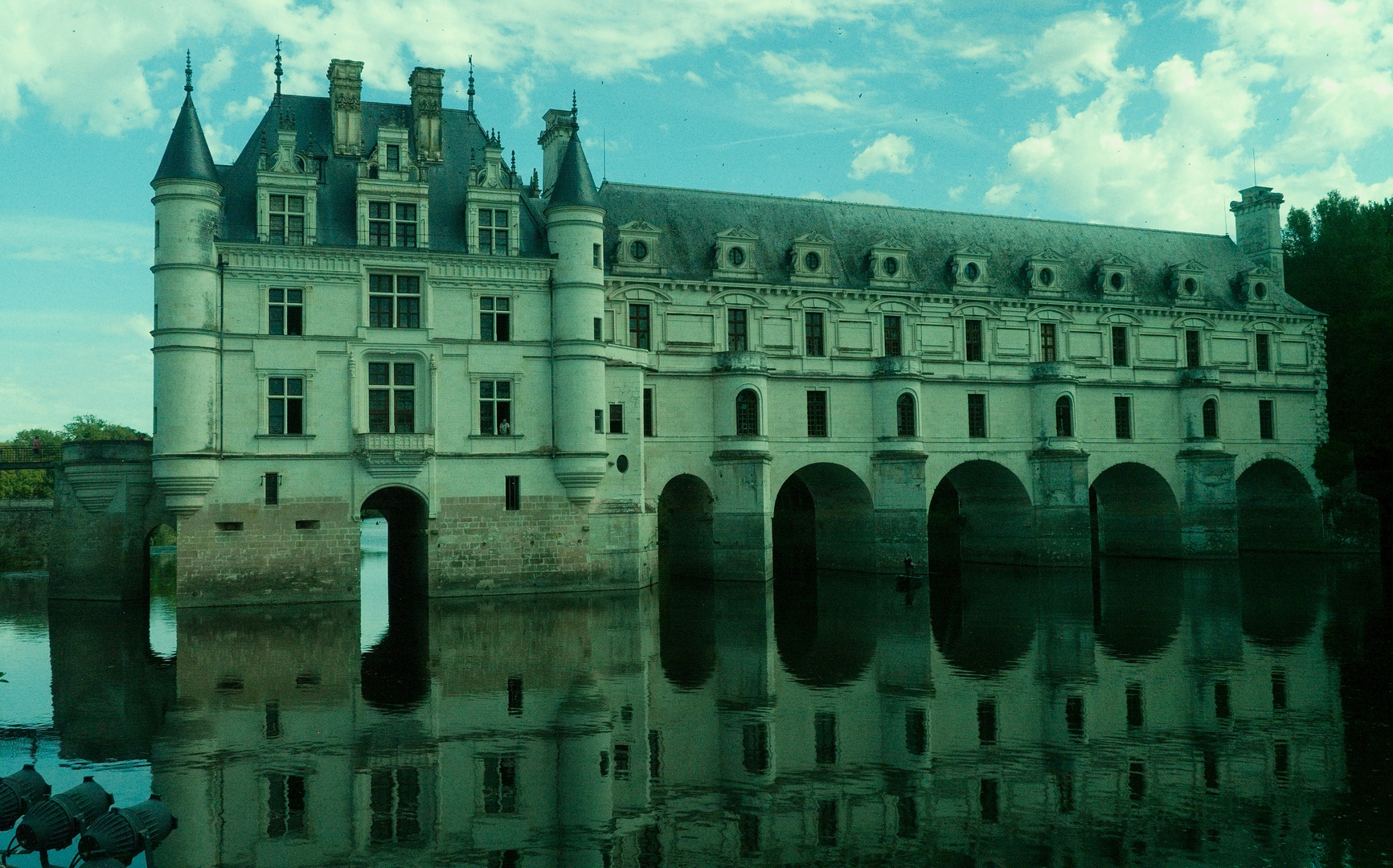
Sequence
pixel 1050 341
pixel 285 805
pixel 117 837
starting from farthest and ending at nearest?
pixel 1050 341, pixel 285 805, pixel 117 837

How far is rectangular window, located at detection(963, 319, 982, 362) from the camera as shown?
5306cm

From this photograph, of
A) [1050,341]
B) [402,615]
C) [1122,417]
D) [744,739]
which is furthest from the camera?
[1122,417]

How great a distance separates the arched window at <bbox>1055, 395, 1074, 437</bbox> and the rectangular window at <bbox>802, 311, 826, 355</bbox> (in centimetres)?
1230

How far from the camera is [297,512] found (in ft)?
127

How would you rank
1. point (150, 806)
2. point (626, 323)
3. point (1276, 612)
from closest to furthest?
point (150, 806), point (1276, 612), point (626, 323)

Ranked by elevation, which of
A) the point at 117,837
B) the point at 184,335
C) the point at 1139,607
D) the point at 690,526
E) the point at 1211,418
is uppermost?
the point at 184,335

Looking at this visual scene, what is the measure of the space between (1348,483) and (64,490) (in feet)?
198

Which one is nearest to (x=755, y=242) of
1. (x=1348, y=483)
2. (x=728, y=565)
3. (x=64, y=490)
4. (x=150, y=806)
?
(x=728, y=565)

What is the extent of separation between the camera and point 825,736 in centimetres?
1902

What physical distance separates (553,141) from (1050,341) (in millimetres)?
26072

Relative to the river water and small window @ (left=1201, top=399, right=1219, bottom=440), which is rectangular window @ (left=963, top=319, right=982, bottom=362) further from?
the river water

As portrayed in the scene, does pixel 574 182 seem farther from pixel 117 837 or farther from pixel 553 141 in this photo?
pixel 117 837

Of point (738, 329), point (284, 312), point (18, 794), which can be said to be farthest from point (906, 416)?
point (18, 794)

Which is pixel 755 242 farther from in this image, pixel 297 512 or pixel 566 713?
pixel 566 713
